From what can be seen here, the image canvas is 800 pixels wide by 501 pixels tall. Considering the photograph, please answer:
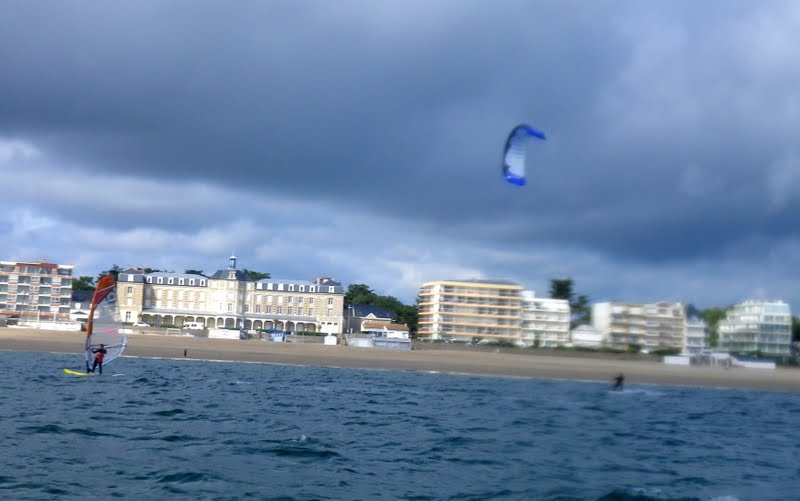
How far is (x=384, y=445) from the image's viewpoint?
45.8 ft

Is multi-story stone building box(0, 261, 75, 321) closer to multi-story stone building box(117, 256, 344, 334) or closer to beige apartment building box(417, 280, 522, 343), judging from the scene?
multi-story stone building box(117, 256, 344, 334)

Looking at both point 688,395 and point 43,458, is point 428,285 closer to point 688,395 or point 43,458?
point 43,458

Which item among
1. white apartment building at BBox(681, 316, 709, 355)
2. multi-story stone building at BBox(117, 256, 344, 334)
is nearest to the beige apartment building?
white apartment building at BBox(681, 316, 709, 355)

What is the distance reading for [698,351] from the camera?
1553cm

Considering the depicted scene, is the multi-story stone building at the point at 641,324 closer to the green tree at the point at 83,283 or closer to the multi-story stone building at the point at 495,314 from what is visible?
the multi-story stone building at the point at 495,314

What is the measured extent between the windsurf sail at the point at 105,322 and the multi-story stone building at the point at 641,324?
44.0ft

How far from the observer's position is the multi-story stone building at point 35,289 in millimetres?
84188

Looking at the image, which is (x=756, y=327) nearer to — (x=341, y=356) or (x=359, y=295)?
(x=341, y=356)

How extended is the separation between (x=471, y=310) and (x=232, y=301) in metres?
79.9

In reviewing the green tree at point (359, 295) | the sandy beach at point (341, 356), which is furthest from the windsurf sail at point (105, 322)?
the green tree at point (359, 295)

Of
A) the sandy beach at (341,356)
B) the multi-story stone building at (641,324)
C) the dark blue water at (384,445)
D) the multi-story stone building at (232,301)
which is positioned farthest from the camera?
the multi-story stone building at (232,301)

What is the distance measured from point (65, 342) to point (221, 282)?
152 feet

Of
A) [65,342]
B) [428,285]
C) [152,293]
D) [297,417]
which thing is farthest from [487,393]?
[152,293]

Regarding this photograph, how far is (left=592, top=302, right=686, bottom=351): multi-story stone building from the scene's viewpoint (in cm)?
1371
